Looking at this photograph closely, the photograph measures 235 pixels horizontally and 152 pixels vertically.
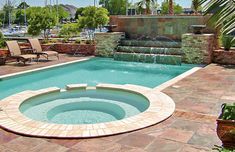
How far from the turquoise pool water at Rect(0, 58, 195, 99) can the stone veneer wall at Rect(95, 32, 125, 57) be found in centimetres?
117

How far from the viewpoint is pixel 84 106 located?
291 inches

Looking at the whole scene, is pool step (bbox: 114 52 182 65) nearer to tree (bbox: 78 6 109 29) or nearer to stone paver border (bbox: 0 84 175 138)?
tree (bbox: 78 6 109 29)

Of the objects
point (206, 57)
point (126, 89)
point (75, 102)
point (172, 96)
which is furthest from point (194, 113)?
point (206, 57)

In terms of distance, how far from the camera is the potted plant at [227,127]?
3.51 meters

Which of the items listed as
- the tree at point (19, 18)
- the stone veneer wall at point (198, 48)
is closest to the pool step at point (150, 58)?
the stone veneer wall at point (198, 48)

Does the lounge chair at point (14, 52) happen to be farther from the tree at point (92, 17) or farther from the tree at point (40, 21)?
the tree at point (92, 17)

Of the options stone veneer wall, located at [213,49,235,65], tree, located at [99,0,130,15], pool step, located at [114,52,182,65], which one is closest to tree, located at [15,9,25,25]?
tree, located at [99,0,130,15]

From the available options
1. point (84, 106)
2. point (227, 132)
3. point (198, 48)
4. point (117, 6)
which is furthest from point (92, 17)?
point (117, 6)

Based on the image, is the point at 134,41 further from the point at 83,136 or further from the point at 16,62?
the point at 83,136

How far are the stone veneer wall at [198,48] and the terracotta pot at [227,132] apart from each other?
992 centimetres

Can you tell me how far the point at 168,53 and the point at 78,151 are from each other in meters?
10.7

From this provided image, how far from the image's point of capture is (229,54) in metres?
12.8

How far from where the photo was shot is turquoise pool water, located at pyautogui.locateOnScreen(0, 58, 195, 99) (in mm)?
9859

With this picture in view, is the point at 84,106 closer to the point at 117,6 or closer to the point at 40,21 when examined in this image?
the point at 40,21
